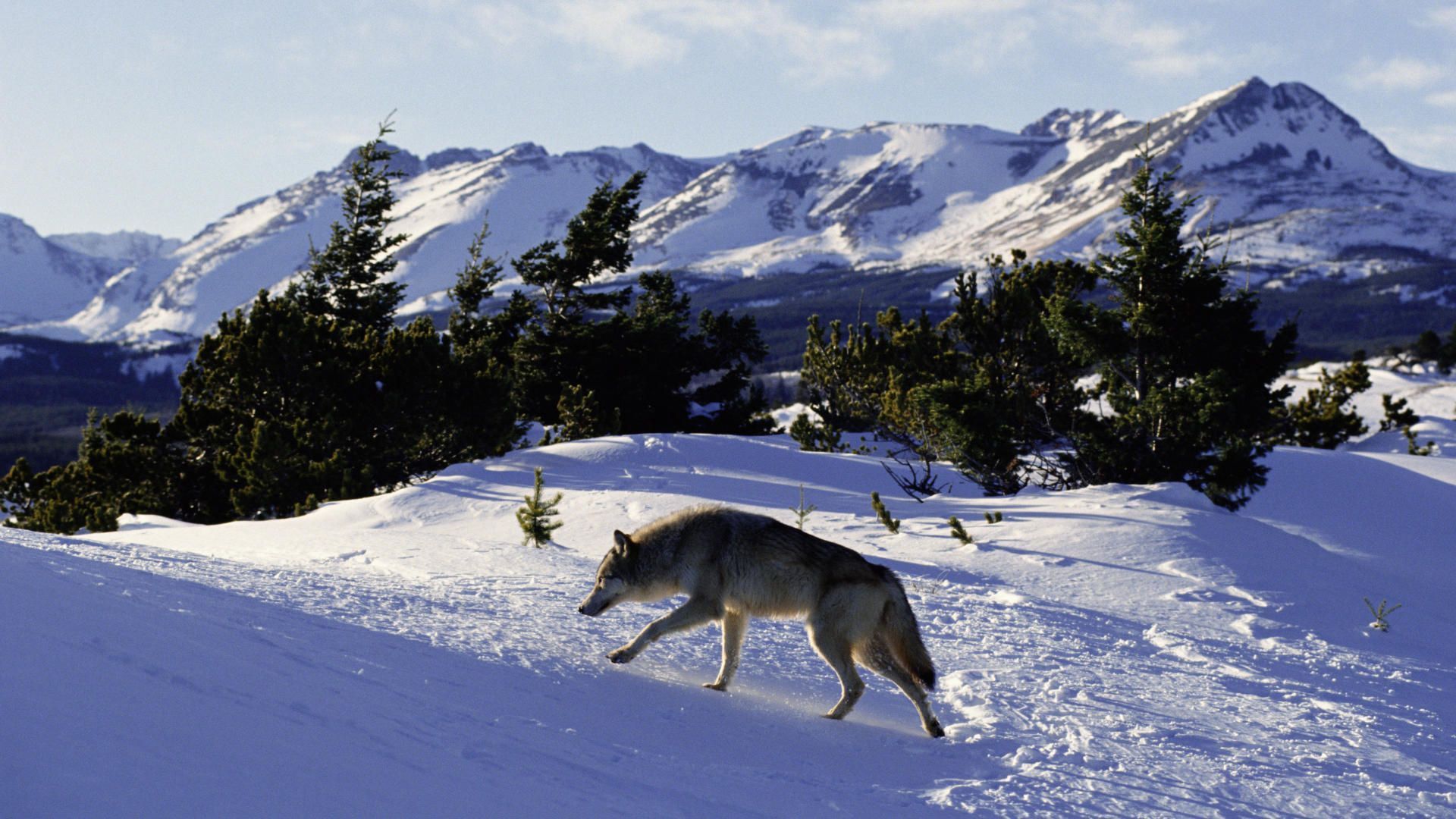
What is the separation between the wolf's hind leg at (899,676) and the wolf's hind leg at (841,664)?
0.33 ft

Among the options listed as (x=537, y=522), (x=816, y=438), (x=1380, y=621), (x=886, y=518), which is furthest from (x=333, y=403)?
(x=1380, y=621)

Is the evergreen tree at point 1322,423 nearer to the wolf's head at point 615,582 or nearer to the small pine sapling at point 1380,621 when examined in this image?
the small pine sapling at point 1380,621

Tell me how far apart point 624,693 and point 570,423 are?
18.1 m

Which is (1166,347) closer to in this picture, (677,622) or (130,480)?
(677,622)

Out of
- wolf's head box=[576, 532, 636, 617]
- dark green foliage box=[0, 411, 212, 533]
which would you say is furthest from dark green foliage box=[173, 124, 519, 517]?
wolf's head box=[576, 532, 636, 617]

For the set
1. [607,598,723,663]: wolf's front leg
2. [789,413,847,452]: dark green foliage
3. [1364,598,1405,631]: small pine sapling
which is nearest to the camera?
[607,598,723,663]: wolf's front leg

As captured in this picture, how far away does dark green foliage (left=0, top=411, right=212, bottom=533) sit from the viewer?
19.8m

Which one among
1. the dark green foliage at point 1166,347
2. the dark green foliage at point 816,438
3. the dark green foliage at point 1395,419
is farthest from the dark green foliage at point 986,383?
the dark green foliage at point 1395,419

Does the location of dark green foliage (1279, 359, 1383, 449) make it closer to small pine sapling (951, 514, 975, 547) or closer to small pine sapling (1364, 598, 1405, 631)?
small pine sapling (951, 514, 975, 547)

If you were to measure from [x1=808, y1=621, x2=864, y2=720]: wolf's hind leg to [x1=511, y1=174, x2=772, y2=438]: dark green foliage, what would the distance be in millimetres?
24162

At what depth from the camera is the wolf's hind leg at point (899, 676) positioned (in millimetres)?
5305

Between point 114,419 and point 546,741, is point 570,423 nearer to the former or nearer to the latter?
point 114,419

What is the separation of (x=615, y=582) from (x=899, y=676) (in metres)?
1.76

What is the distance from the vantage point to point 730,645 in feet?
19.1
